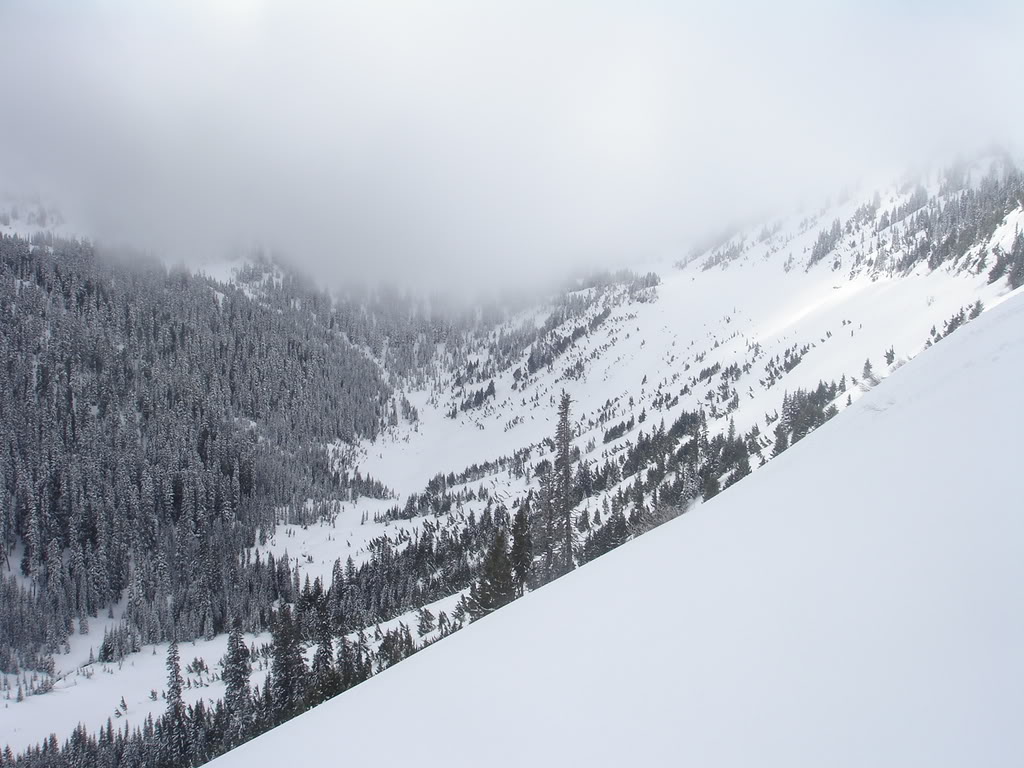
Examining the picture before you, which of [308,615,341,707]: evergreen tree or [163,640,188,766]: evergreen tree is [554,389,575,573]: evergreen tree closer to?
[308,615,341,707]: evergreen tree

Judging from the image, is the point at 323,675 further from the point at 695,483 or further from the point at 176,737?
the point at 695,483

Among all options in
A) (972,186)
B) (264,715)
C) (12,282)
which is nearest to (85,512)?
(264,715)

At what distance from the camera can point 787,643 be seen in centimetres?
438

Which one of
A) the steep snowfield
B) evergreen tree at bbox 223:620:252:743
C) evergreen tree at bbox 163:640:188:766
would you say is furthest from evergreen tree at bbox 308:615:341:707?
the steep snowfield

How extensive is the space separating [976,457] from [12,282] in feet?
871

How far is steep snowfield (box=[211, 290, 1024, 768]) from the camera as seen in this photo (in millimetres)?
3383

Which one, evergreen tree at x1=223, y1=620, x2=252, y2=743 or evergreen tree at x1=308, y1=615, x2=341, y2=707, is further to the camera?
evergreen tree at x1=223, y1=620, x2=252, y2=743

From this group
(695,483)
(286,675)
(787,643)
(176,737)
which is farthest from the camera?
(695,483)

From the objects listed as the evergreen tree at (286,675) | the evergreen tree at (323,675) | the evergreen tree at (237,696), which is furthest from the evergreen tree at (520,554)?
the evergreen tree at (237,696)

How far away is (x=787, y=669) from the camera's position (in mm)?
4086

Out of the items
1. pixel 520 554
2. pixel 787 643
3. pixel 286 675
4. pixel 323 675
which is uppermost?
pixel 787 643

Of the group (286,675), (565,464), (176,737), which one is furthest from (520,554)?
(176,737)

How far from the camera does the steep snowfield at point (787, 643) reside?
3.38 m

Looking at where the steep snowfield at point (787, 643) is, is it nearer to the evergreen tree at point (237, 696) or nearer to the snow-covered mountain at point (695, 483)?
the snow-covered mountain at point (695, 483)
